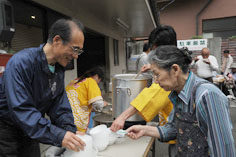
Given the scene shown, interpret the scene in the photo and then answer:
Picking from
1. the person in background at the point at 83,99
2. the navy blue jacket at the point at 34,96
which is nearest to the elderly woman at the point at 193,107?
the navy blue jacket at the point at 34,96

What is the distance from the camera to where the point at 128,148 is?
164 centimetres

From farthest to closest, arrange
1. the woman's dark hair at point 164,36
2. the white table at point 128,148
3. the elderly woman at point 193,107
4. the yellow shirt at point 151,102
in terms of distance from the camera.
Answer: the woman's dark hair at point 164,36 → the yellow shirt at point 151,102 → the white table at point 128,148 → the elderly woman at point 193,107

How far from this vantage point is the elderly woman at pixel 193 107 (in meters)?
1.05

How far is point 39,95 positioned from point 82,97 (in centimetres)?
109

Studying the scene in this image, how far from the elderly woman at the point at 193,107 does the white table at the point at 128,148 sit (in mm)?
324

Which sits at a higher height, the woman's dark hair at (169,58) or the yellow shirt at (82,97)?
the woman's dark hair at (169,58)

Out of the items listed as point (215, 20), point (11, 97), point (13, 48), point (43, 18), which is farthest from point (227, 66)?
point (11, 97)

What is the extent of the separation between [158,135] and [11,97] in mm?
1177

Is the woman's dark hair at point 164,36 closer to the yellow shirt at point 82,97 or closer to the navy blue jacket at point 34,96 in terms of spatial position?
the navy blue jacket at point 34,96

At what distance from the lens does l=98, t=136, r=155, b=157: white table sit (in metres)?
1.53

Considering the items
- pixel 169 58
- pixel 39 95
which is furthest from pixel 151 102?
pixel 39 95

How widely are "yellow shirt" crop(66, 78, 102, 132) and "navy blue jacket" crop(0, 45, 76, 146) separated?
2.48ft

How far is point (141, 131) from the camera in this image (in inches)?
63.3

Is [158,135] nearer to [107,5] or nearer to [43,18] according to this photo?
[43,18]
